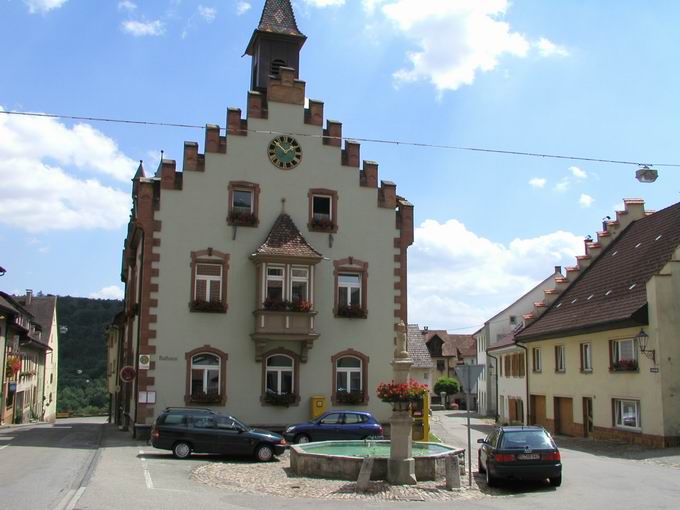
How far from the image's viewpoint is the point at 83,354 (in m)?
105

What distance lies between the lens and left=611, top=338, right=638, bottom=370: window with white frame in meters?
28.5

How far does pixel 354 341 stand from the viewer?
103 ft

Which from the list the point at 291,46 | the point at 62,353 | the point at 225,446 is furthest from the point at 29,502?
the point at 62,353

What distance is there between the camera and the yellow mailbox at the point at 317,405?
1189 inches

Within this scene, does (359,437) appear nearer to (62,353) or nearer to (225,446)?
(225,446)

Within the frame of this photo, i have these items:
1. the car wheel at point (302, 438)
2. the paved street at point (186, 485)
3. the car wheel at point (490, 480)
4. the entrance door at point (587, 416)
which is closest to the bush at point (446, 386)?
the entrance door at point (587, 416)

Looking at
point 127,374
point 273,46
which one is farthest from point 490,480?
point 273,46

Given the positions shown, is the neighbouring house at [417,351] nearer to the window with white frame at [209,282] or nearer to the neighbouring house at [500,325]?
the neighbouring house at [500,325]

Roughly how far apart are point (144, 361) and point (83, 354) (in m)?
81.5

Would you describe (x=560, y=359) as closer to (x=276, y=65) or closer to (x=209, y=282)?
(x=209, y=282)

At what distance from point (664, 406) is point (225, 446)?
49.8 feet

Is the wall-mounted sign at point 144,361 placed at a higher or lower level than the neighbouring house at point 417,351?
lower

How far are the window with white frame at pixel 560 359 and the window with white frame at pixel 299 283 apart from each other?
13764 mm

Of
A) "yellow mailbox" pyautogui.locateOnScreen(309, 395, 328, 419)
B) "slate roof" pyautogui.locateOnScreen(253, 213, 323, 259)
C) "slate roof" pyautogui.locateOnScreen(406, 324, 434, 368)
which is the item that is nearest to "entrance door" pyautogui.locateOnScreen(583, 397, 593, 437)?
"yellow mailbox" pyautogui.locateOnScreen(309, 395, 328, 419)
